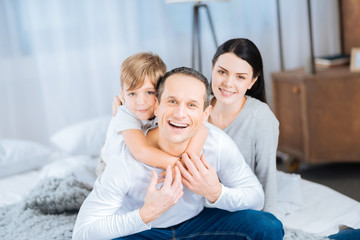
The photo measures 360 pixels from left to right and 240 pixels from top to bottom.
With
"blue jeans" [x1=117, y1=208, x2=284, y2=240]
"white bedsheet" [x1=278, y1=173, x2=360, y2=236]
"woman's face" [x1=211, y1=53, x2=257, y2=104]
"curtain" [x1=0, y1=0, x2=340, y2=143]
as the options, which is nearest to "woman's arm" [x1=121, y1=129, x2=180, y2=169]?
"blue jeans" [x1=117, y1=208, x2=284, y2=240]

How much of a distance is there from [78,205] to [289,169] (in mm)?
1639

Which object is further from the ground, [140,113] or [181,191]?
[140,113]

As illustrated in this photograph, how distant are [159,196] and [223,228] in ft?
0.93

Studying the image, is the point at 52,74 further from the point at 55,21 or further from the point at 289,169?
the point at 289,169

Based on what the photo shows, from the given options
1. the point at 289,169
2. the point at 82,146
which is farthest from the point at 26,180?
the point at 289,169

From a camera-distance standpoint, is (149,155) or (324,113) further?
(324,113)

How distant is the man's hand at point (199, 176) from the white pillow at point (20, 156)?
4.08 feet

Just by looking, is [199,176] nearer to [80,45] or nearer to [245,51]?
[245,51]

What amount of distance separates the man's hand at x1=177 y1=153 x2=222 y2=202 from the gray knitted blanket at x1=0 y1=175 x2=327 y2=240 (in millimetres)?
396

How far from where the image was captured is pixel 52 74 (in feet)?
9.69

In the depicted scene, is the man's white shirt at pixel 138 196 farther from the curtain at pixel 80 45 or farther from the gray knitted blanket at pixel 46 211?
the curtain at pixel 80 45

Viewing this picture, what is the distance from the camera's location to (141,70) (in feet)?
4.96

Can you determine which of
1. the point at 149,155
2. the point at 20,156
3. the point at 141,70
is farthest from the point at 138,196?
the point at 20,156

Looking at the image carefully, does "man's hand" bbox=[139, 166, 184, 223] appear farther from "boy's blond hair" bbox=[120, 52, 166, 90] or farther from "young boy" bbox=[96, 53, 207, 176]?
"boy's blond hair" bbox=[120, 52, 166, 90]
